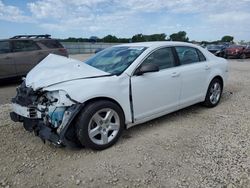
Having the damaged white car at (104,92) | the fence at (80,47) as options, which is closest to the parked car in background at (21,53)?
the damaged white car at (104,92)

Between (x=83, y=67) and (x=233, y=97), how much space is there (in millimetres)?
4333

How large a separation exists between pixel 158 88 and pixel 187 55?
1.23 metres

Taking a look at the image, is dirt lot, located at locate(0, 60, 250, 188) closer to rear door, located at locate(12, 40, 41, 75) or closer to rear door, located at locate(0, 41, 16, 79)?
rear door, located at locate(0, 41, 16, 79)

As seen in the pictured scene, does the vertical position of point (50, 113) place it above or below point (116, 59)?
below

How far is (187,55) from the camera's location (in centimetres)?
503

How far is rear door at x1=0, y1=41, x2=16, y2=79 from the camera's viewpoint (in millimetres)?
8487

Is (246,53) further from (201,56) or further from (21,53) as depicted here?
(21,53)

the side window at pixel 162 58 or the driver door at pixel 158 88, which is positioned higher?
the side window at pixel 162 58

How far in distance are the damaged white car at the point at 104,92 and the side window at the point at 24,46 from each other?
5.02m

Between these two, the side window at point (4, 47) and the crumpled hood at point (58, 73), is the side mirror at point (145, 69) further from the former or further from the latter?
the side window at point (4, 47)

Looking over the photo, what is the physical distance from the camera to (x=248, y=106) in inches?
226

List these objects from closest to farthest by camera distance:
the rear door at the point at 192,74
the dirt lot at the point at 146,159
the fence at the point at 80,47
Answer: the dirt lot at the point at 146,159, the rear door at the point at 192,74, the fence at the point at 80,47

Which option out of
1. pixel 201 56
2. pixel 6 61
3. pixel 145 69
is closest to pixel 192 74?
pixel 201 56

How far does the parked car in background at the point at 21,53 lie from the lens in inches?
337
